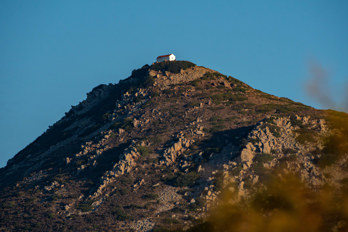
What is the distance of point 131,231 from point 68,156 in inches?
1980

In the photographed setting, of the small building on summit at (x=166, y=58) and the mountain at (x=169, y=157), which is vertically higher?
the small building on summit at (x=166, y=58)

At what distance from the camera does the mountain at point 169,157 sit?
111 metres

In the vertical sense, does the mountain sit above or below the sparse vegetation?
below

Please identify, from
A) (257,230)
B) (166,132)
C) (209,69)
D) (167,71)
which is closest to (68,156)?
(166,132)

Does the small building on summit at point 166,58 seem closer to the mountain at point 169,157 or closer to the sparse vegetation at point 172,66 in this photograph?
the sparse vegetation at point 172,66

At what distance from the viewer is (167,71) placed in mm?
169000

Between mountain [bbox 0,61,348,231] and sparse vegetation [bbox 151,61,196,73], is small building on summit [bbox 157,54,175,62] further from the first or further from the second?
mountain [bbox 0,61,348,231]

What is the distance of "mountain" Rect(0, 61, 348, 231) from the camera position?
111000 mm

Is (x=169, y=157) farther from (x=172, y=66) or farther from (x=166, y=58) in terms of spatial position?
(x=166, y=58)

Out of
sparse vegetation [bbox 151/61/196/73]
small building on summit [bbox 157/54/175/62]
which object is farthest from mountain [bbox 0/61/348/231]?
small building on summit [bbox 157/54/175/62]

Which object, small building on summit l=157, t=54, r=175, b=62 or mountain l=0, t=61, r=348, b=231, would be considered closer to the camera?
mountain l=0, t=61, r=348, b=231

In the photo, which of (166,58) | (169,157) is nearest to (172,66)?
(166,58)

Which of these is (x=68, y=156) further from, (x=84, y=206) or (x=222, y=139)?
(x=222, y=139)

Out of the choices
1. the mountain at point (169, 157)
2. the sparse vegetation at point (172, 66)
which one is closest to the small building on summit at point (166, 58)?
the sparse vegetation at point (172, 66)
